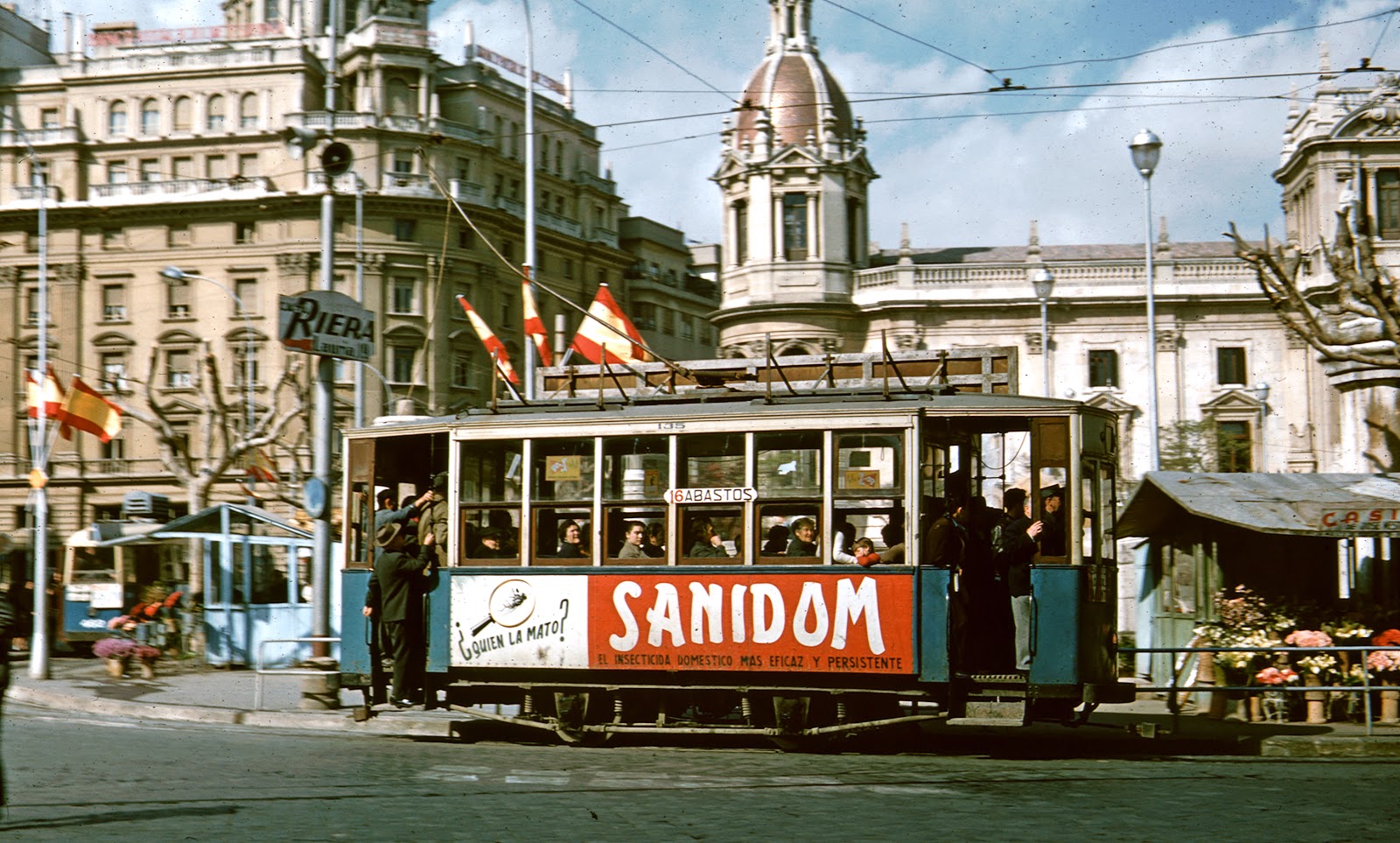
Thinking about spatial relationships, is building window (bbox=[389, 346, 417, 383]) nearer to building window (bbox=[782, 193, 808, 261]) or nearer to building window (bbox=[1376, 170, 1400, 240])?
building window (bbox=[782, 193, 808, 261])

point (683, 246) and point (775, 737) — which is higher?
point (683, 246)

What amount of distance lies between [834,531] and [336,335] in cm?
708

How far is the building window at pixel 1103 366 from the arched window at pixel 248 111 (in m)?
36.6

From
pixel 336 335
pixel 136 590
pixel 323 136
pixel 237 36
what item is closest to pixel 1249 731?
pixel 336 335

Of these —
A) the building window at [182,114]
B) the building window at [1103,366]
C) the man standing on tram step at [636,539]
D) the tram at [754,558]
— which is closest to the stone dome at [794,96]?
the building window at [1103,366]

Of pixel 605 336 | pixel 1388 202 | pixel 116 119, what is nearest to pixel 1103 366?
pixel 1388 202

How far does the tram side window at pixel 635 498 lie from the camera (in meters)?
14.3

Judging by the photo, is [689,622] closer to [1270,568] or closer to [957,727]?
[957,727]

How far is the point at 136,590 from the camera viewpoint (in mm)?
32812

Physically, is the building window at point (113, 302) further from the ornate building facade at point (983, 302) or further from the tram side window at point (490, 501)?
the tram side window at point (490, 501)

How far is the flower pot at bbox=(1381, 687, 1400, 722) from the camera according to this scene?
16312mm

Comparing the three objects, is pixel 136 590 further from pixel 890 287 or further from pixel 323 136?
pixel 890 287

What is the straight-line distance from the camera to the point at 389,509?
1558 centimetres

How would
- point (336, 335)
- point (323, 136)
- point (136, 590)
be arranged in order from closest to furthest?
point (336, 335), point (323, 136), point (136, 590)
